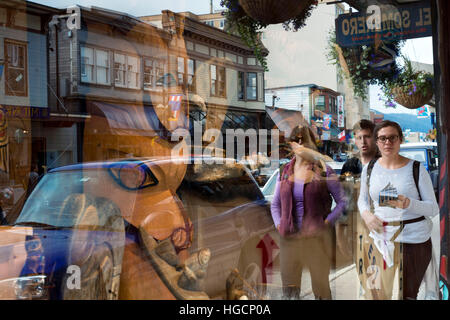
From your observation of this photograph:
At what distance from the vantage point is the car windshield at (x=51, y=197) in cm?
302

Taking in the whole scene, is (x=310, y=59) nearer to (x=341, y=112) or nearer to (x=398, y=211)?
(x=341, y=112)

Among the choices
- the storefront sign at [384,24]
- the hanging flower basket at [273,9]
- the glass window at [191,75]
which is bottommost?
the glass window at [191,75]

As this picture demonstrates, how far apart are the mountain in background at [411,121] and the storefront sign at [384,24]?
420 millimetres

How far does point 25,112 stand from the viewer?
3.15m

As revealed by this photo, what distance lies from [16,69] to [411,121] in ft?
8.80

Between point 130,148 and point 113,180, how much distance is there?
248 millimetres

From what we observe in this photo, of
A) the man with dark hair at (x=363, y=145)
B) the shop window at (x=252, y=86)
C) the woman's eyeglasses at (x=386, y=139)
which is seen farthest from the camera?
the shop window at (x=252, y=86)

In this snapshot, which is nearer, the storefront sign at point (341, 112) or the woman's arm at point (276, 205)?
the storefront sign at point (341, 112)

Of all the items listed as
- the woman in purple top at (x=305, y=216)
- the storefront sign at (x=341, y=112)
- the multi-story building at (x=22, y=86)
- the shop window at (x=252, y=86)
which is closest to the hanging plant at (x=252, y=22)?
the shop window at (x=252, y=86)

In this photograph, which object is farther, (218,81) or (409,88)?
(218,81)

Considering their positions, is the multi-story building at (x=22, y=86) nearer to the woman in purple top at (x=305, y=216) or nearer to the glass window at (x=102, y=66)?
the glass window at (x=102, y=66)

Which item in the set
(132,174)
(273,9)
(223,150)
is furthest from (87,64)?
(273,9)

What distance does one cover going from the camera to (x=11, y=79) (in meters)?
3.25

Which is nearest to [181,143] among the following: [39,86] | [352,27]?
[39,86]
